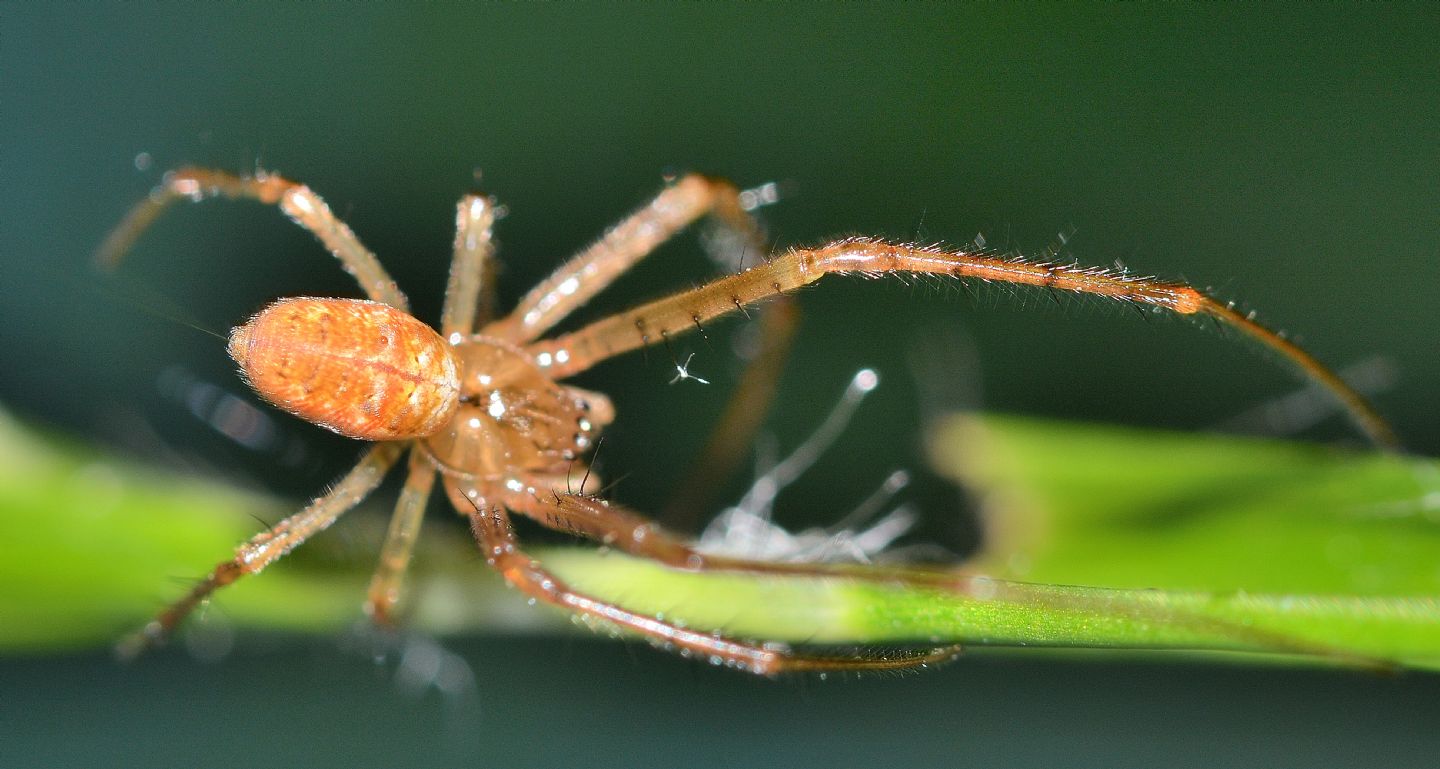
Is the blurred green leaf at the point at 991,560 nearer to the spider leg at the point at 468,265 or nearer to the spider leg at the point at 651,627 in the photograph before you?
the spider leg at the point at 651,627

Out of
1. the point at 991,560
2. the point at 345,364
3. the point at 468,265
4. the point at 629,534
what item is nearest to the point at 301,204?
the point at 468,265

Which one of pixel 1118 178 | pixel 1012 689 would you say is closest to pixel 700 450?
pixel 1012 689

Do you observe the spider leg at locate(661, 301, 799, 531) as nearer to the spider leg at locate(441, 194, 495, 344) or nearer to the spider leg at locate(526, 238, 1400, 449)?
the spider leg at locate(526, 238, 1400, 449)

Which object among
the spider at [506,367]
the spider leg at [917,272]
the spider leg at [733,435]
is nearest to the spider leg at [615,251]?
the spider at [506,367]

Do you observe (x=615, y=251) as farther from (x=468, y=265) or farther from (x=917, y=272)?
(x=917, y=272)

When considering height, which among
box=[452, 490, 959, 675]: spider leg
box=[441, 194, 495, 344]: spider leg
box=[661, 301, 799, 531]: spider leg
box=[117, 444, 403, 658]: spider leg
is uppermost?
box=[441, 194, 495, 344]: spider leg

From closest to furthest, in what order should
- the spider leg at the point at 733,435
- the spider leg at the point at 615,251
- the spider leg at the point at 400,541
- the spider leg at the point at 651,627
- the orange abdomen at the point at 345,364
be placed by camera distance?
the spider leg at the point at 651,627 < the orange abdomen at the point at 345,364 < the spider leg at the point at 400,541 < the spider leg at the point at 615,251 < the spider leg at the point at 733,435

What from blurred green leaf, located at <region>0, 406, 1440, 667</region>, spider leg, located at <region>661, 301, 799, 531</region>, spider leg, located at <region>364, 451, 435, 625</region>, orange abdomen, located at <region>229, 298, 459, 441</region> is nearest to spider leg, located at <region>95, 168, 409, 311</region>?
orange abdomen, located at <region>229, 298, 459, 441</region>
